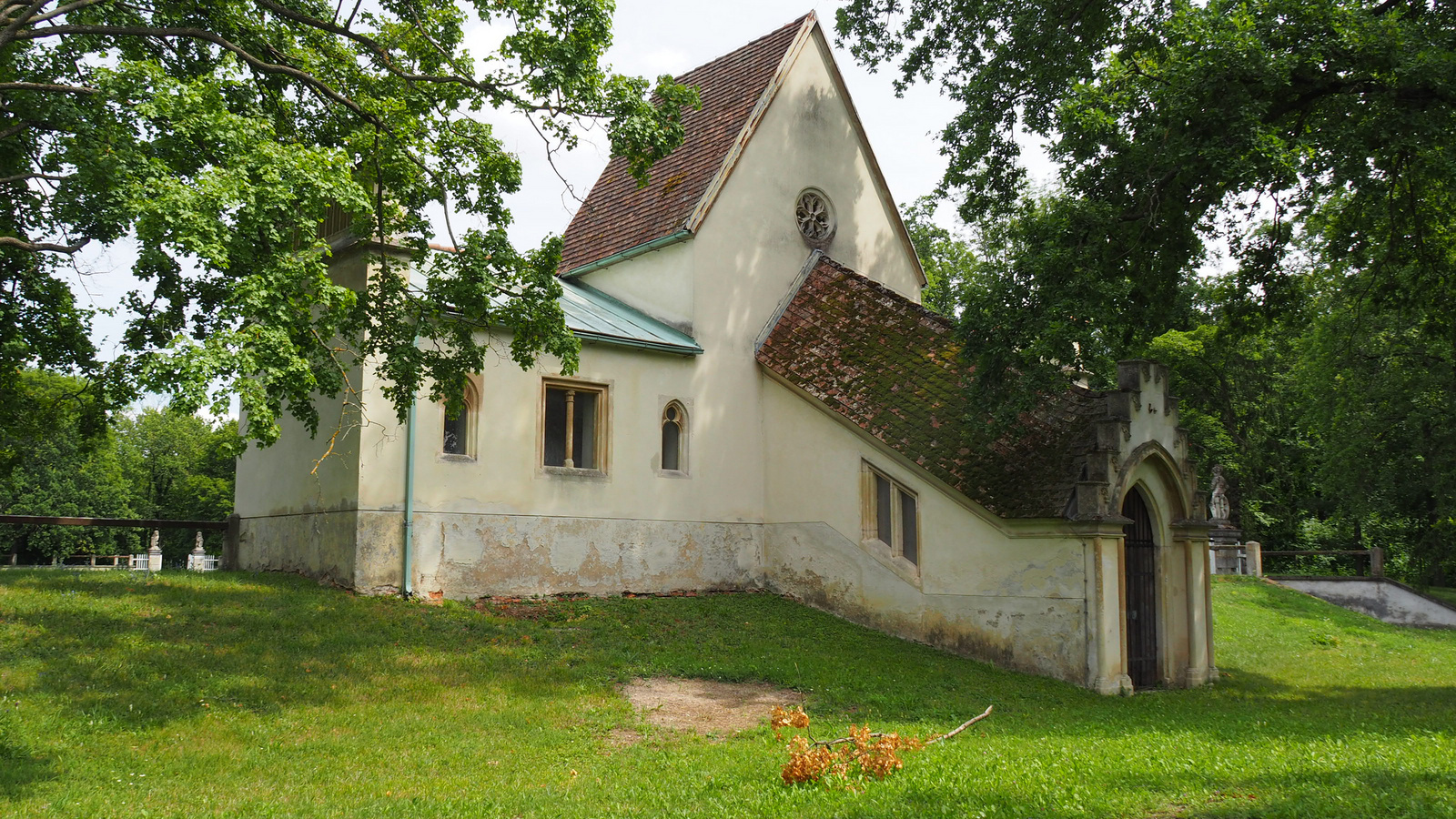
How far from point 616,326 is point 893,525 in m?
6.41

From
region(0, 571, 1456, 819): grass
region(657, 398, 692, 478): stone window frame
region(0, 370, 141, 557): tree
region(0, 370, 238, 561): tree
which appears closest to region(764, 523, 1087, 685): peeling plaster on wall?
region(0, 571, 1456, 819): grass

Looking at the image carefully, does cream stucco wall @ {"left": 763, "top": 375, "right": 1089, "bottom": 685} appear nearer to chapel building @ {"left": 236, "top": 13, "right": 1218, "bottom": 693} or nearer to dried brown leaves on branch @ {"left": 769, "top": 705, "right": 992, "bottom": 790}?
chapel building @ {"left": 236, "top": 13, "right": 1218, "bottom": 693}

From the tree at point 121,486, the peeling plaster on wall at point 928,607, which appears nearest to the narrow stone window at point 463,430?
the peeling plaster on wall at point 928,607

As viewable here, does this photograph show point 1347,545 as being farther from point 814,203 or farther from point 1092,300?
point 1092,300

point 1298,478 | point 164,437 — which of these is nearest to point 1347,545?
point 1298,478

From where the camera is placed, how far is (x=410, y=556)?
16.4 metres

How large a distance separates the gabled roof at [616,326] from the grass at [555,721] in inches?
190

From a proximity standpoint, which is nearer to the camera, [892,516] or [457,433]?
[457,433]

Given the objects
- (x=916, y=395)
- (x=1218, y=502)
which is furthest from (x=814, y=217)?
(x=1218, y=502)

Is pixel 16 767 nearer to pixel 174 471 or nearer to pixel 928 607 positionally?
pixel 928 607

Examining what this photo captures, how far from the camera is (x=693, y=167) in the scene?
22219 millimetres

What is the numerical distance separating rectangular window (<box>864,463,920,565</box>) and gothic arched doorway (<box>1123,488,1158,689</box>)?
3541 millimetres

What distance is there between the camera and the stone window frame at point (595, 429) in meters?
18.2

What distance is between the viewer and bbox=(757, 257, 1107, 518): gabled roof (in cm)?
1670
